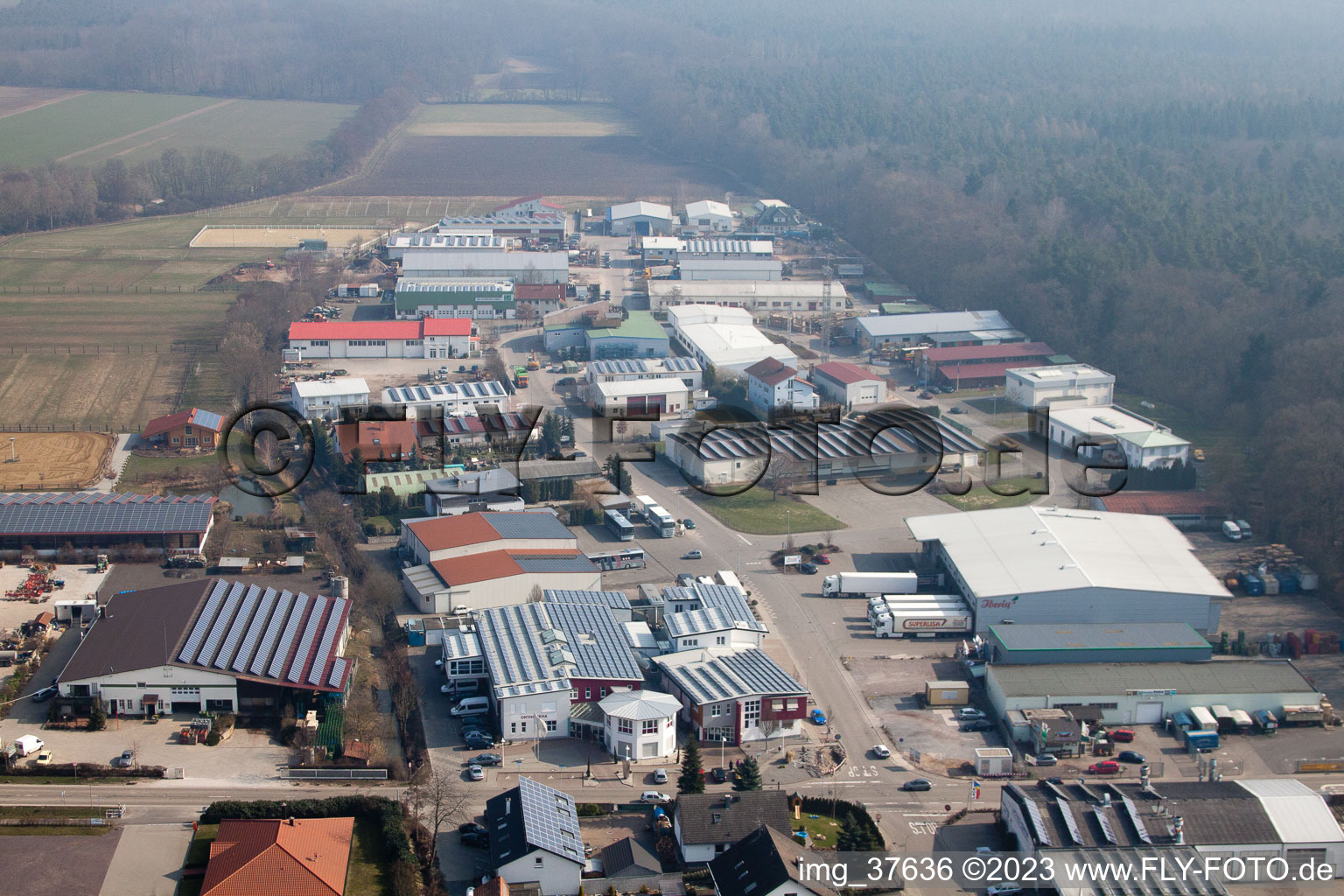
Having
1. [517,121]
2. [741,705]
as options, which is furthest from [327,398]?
[517,121]

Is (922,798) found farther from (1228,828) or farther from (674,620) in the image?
(674,620)

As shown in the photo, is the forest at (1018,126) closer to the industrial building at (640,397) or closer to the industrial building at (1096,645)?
the industrial building at (1096,645)

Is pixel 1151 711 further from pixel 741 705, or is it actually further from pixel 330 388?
pixel 330 388

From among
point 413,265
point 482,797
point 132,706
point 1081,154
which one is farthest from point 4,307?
point 1081,154

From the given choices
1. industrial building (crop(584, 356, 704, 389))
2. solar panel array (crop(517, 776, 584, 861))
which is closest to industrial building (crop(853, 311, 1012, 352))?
industrial building (crop(584, 356, 704, 389))

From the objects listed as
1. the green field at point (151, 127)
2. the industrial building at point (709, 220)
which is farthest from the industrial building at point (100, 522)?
the green field at point (151, 127)
